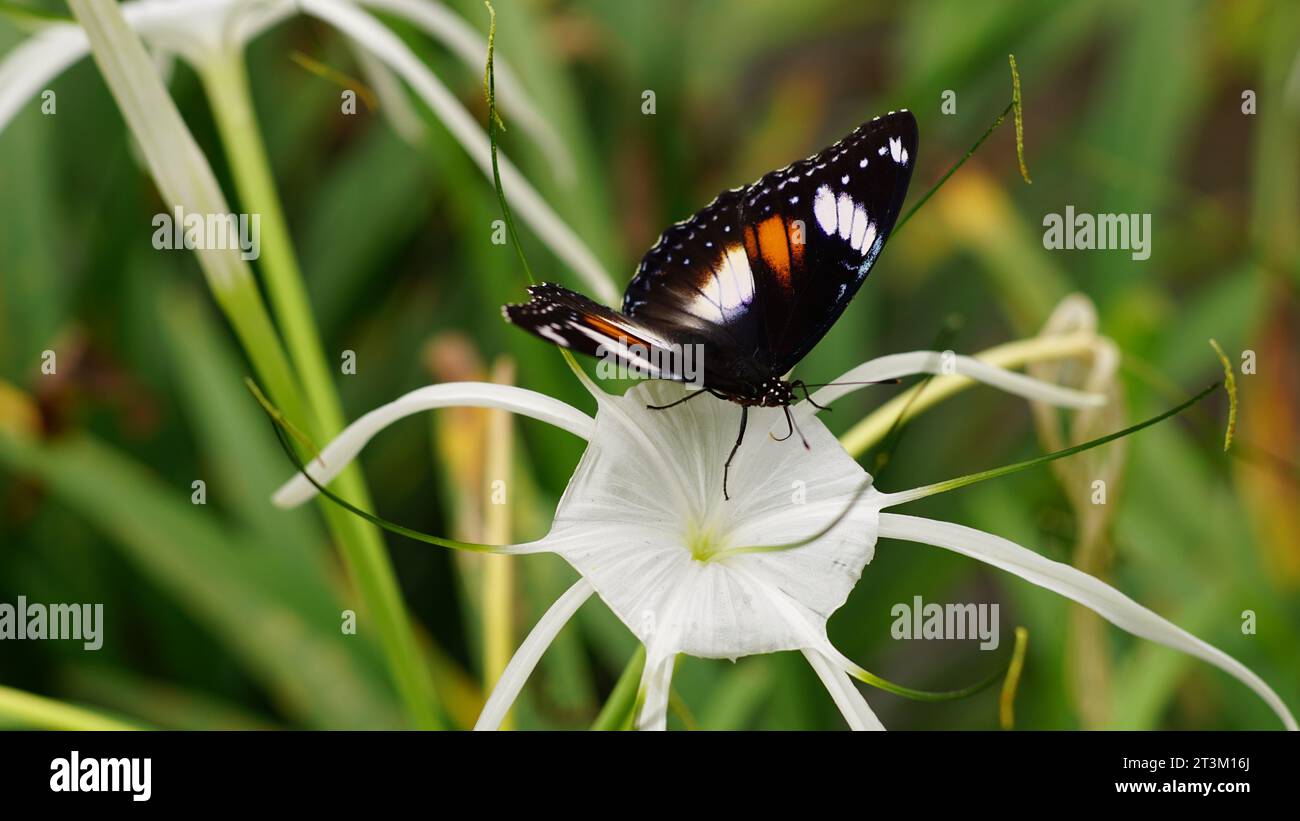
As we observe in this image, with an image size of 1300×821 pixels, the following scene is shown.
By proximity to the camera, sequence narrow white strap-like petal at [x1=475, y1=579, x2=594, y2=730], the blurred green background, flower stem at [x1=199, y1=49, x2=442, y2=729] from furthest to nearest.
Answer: the blurred green background → flower stem at [x1=199, y1=49, x2=442, y2=729] → narrow white strap-like petal at [x1=475, y1=579, x2=594, y2=730]

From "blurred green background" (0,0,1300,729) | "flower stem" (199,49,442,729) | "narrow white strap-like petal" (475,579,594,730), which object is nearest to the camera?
"narrow white strap-like petal" (475,579,594,730)

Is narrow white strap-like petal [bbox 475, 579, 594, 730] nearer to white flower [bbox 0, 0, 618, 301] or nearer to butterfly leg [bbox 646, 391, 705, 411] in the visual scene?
butterfly leg [bbox 646, 391, 705, 411]

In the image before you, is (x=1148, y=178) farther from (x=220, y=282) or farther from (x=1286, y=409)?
(x=220, y=282)

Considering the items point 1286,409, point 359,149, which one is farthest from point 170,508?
point 1286,409

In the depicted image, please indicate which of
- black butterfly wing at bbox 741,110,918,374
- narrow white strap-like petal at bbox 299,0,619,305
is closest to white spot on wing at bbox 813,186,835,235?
black butterfly wing at bbox 741,110,918,374

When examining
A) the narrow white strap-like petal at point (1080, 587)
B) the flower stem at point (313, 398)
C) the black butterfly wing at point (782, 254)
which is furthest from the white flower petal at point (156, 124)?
the narrow white strap-like petal at point (1080, 587)

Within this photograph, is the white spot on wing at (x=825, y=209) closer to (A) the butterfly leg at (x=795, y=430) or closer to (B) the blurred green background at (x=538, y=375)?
(A) the butterfly leg at (x=795, y=430)

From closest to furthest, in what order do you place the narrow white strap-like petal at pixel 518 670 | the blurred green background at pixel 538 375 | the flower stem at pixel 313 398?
the narrow white strap-like petal at pixel 518 670 → the flower stem at pixel 313 398 → the blurred green background at pixel 538 375
